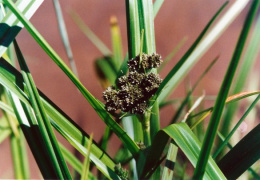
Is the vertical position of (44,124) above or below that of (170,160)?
above

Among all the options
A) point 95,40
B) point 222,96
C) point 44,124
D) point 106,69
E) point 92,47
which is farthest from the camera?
point 92,47

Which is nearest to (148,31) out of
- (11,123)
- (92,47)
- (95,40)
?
(11,123)

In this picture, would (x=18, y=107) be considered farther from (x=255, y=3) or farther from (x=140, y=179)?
(x=255, y=3)

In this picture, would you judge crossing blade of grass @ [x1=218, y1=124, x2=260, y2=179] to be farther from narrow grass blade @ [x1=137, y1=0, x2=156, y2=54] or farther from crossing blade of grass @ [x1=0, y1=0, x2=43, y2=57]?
crossing blade of grass @ [x1=0, y1=0, x2=43, y2=57]

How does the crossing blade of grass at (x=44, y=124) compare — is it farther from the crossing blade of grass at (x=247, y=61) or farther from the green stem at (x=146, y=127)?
the crossing blade of grass at (x=247, y=61)

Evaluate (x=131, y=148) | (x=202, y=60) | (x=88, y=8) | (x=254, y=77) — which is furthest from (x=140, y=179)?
(x=88, y=8)

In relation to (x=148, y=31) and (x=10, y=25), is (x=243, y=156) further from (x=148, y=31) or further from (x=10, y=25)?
(x=10, y=25)
